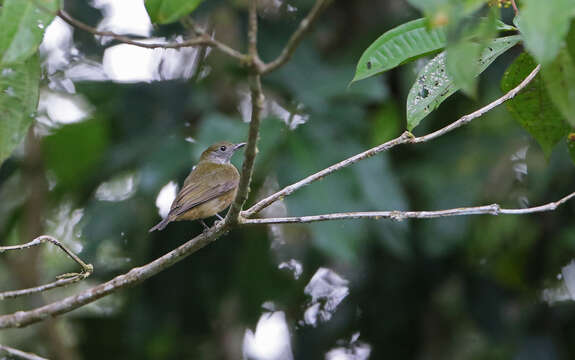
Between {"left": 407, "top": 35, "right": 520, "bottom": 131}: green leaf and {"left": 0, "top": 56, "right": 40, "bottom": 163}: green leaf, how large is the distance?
4.74 ft

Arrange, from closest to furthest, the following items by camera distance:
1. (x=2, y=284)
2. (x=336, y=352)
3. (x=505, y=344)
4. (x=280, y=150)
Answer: (x=280, y=150)
(x=505, y=344)
(x=336, y=352)
(x=2, y=284)

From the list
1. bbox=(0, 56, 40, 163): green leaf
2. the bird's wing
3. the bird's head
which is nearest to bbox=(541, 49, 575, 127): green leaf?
bbox=(0, 56, 40, 163): green leaf

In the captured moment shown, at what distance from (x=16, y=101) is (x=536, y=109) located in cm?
198

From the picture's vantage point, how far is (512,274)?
584 centimetres

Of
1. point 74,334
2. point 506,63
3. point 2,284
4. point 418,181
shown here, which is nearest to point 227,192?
point 418,181

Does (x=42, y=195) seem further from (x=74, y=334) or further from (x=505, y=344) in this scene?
(x=505, y=344)

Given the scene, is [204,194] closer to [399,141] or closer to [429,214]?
[399,141]

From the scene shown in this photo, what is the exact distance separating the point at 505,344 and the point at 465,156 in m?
1.57

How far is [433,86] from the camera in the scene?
2541 millimetres

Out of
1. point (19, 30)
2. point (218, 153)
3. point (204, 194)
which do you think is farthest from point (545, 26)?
point (218, 153)

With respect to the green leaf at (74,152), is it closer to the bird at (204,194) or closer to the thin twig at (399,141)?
the bird at (204,194)

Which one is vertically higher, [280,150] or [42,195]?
[280,150]

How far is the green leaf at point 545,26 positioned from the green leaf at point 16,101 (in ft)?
6.24

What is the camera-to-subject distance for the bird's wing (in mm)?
4516
